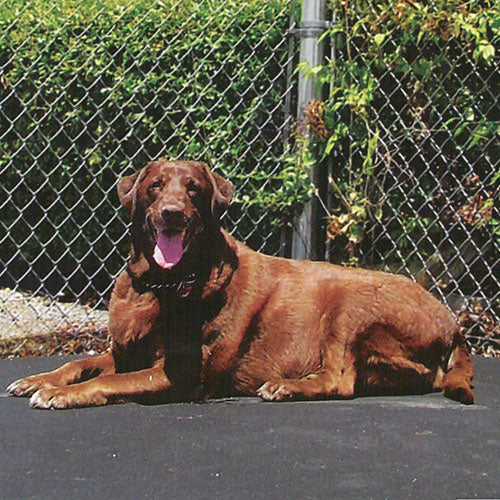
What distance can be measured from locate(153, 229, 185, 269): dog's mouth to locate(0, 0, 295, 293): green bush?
1.20 metres

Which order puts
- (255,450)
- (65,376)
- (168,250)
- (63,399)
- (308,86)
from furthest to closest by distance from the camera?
(308,86), (65,376), (168,250), (63,399), (255,450)

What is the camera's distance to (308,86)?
462 cm

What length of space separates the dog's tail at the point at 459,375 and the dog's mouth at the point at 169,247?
1.20 m

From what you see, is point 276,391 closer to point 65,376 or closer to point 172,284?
point 172,284

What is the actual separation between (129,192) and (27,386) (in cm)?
85

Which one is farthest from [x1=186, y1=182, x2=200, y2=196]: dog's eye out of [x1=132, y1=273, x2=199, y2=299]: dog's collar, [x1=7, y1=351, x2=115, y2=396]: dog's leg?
[x1=7, y1=351, x2=115, y2=396]: dog's leg

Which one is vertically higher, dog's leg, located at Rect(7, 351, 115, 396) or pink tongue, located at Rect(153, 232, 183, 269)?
pink tongue, located at Rect(153, 232, 183, 269)

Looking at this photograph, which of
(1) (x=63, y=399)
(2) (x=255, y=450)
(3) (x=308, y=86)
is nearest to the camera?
(2) (x=255, y=450)

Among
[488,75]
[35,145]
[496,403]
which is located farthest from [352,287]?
[35,145]

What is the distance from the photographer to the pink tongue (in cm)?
349

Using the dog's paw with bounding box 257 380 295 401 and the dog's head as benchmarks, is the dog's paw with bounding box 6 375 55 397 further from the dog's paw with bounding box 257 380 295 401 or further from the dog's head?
the dog's paw with bounding box 257 380 295 401

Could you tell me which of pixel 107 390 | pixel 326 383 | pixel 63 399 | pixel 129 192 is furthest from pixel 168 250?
pixel 326 383

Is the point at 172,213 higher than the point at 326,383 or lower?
higher

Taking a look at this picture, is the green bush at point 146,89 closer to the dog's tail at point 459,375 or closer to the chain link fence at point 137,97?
the chain link fence at point 137,97
